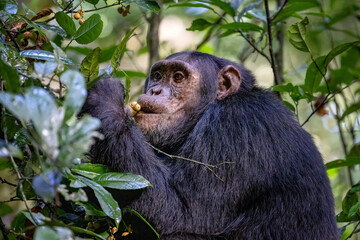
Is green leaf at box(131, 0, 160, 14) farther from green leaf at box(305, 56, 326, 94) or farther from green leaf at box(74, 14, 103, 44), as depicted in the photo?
green leaf at box(305, 56, 326, 94)

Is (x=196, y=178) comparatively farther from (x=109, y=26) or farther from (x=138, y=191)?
(x=109, y=26)

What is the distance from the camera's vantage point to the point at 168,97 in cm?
521

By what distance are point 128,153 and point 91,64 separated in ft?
3.04

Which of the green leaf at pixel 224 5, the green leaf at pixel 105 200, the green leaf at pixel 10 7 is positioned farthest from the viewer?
the green leaf at pixel 224 5

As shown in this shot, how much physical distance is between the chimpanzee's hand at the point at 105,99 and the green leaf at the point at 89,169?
1.71 feet

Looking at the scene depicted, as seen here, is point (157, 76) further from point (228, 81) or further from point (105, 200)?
point (105, 200)

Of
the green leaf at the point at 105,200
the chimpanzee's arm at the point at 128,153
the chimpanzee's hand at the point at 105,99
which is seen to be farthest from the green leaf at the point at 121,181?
the chimpanzee's hand at the point at 105,99

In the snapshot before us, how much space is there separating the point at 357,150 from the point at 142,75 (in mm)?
3247

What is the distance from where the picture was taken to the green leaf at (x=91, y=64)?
3.40 meters

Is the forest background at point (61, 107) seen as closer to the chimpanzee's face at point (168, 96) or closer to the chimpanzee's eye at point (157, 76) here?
the chimpanzee's face at point (168, 96)

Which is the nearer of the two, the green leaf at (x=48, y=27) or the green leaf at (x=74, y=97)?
the green leaf at (x=74, y=97)

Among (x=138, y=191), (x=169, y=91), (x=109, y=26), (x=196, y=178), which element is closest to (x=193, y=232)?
(x=196, y=178)

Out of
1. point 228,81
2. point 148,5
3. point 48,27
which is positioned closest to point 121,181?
point 48,27

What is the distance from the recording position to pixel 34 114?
1.81 metres
